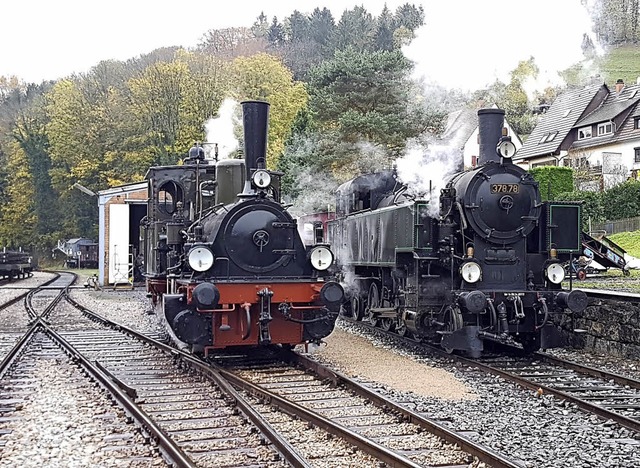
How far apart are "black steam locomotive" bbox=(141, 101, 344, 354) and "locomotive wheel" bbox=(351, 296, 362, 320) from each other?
4.94 m

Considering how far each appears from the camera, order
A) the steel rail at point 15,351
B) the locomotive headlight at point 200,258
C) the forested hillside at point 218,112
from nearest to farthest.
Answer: the locomotive headlight at point 200,258 → the steel rail at point 15,351 → the forested hillside at point 218,112

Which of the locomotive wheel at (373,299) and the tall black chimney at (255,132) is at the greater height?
the tall black chimney at (255,132)

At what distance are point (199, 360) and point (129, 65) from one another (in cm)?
4344

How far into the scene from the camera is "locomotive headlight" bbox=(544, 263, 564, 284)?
33.8 ft

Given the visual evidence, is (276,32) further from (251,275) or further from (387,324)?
(251,275)

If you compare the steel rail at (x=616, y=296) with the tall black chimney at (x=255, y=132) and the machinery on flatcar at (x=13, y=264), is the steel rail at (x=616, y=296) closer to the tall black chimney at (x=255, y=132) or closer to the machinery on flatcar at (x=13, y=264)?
the tall black chimney at (x=255, y=132)

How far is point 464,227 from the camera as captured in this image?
10164 millimetres

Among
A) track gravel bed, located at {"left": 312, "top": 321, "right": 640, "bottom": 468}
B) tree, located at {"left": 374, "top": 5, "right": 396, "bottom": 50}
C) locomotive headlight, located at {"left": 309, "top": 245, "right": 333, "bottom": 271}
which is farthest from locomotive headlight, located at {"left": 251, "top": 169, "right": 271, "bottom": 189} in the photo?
tree, located at {"left": 374, "top": 5, "right": 396, "bottom": 50}

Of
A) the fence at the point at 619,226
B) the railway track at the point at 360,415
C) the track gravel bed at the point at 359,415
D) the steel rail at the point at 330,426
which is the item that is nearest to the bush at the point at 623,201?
the fence at the point at 619,226

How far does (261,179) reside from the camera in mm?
9375

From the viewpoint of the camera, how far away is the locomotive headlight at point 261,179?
9.34m

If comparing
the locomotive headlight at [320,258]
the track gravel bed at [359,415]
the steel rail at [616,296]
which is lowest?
the track gravel bed at [359,415]

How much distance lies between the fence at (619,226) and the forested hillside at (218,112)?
6506 mm

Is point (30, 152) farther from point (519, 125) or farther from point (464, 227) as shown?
point (464, 227)
